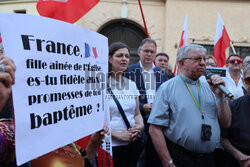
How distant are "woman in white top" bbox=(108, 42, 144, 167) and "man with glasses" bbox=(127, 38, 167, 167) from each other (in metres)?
0.35

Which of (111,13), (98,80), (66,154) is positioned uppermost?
(111,13)

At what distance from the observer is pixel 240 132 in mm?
2000

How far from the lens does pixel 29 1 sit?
974 cm

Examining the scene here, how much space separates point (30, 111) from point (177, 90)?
1.41m

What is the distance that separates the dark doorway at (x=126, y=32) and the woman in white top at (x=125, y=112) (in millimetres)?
7093

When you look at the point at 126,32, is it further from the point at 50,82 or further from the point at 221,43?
the point at 50,82

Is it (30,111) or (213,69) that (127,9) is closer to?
(213,69)

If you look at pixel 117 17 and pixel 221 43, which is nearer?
pixel 221 43

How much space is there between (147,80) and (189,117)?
1134 mm

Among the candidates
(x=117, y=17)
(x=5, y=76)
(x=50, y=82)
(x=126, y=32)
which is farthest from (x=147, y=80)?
(x=126, y=32)

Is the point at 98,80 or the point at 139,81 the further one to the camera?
the point at 139,81

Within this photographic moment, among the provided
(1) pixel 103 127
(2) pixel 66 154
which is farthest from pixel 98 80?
(2) pixel 66 154

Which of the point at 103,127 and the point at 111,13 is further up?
the point at 111,13

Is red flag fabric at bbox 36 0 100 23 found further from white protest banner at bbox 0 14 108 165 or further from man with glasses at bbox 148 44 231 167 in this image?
man with glasses at bbox 148 44 231 167
